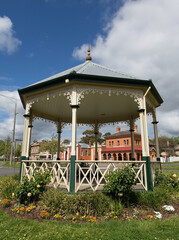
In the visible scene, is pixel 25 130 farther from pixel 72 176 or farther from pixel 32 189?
pixel 72 176

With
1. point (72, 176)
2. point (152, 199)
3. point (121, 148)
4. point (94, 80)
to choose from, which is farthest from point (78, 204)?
point (121, 148)

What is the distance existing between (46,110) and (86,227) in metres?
6.72

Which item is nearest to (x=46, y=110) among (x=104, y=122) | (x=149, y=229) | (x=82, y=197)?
(x=104, y=122)

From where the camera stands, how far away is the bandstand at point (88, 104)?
18.7 ft

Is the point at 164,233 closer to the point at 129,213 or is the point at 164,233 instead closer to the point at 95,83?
the point at 129,213

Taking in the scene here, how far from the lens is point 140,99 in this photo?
21.7ft

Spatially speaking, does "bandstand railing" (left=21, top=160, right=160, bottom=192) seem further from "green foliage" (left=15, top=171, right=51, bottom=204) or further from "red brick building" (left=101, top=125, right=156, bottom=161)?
"red brick building" (left=101, top=125, right=156, bottom=161)

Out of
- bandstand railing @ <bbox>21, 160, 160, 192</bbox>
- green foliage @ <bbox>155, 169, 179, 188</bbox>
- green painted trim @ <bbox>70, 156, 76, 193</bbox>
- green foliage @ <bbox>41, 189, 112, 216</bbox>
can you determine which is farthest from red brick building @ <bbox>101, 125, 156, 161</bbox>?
green foliage @ <bbox>41, 189, 112, 216</bbox>

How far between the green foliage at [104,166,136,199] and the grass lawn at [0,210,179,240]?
Answer: 87 centimetres

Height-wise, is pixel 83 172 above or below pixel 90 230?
above

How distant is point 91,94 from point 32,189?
13.9 ft

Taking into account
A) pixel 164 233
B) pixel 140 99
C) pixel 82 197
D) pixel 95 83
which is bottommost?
pixel 164 233

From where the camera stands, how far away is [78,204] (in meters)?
4.62

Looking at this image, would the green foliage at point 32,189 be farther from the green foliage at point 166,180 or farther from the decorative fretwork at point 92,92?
the green foliage at point 166,180
